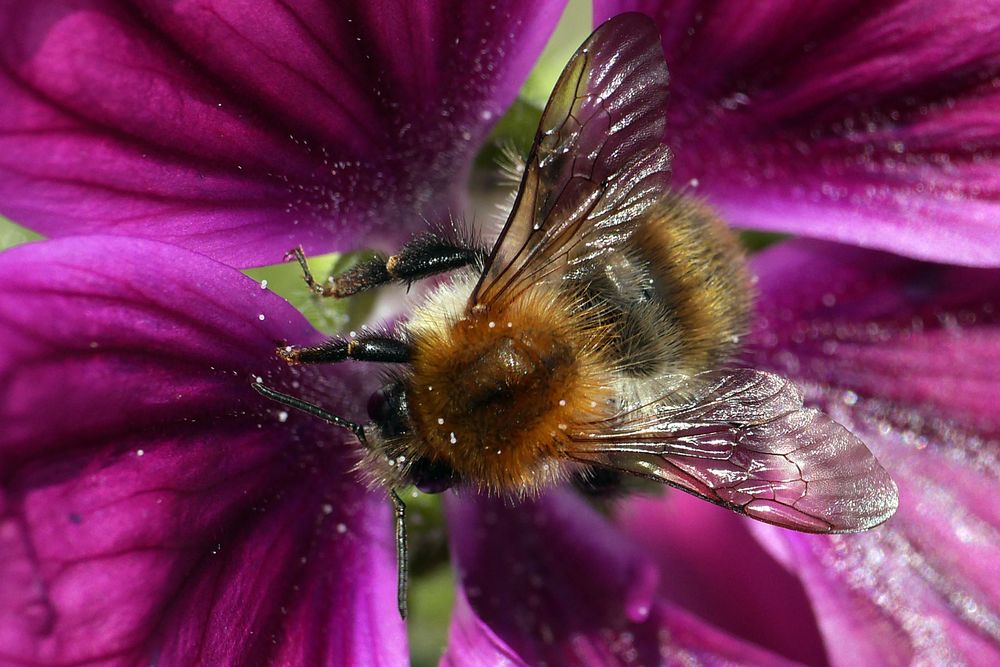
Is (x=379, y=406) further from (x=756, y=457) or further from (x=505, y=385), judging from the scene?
(x=756, y=457)

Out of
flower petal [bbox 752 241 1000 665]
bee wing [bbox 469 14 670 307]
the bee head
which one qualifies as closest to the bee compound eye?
the bee head

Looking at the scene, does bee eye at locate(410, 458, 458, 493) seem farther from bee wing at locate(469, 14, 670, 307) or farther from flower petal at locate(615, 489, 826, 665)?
flower petal at locate(615, 489, 826, 665)

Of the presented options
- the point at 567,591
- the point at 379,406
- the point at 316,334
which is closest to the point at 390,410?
the point at 379,406

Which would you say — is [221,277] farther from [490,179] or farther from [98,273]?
[490,179]

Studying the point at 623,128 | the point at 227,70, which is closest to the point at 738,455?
the point at 623,128

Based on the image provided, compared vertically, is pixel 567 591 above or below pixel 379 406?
below
